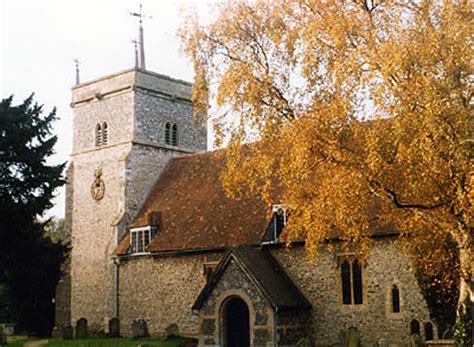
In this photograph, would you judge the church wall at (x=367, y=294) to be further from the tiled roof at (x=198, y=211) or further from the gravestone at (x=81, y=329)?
the gravestone at (x=81, y=329)

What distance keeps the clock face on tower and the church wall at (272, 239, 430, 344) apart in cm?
1244

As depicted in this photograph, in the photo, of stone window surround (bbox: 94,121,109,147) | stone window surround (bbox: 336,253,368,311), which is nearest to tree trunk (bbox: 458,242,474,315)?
stone window surround (bbox: 336,253,368,311)

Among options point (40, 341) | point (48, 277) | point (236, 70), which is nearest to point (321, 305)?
point (236, 70)

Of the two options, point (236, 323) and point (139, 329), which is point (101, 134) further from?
point (236, 323)

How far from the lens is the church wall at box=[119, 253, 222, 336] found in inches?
1149

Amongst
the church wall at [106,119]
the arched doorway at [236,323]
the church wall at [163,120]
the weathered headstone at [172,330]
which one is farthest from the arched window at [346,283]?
the church wall at [106,119]

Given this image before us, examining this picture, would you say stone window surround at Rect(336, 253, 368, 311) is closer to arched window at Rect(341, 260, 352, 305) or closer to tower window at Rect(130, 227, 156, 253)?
arched window at Rect(341, 260, 352, 305)

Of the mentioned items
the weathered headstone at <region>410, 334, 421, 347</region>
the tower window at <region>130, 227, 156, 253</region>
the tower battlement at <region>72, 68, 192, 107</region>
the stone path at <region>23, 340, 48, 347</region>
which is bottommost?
the stone path at <region>23, 340, 48, 347</region>

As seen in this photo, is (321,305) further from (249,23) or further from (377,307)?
(249,23)

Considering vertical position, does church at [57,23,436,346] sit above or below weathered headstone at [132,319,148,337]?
above

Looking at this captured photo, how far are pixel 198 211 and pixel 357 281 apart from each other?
29.0 ft

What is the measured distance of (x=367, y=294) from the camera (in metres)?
24.2

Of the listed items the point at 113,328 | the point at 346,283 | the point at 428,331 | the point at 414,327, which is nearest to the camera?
the point at 428,331

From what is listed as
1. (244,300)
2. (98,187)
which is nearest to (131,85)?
(98,187)
